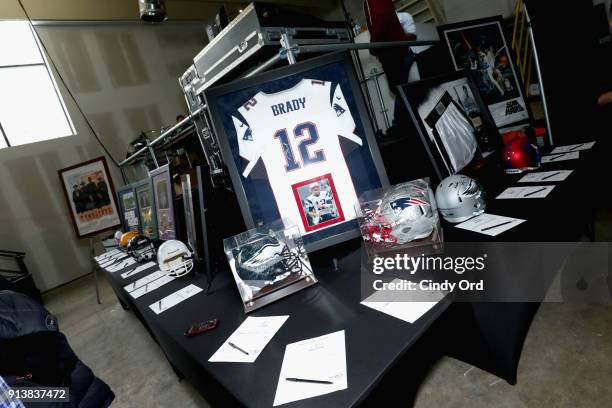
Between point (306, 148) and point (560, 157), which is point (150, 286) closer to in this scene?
point (306, 148)

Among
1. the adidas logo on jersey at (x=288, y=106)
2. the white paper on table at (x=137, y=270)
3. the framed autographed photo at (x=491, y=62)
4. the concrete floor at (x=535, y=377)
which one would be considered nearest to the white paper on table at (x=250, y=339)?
the adidas logo on jersey at (x=288, y=106)

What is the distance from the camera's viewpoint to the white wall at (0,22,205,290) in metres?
4.29

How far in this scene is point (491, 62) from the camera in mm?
1690

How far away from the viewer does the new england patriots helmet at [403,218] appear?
0.82 m

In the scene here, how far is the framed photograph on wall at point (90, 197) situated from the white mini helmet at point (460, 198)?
4.59m

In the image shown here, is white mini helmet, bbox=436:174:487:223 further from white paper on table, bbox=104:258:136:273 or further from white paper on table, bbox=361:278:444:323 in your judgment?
white paper on table, bbox=104:258:136:273

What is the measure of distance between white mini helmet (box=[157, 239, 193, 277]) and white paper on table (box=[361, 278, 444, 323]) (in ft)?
2.69

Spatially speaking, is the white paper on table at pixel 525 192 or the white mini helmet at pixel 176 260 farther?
the white mini helmet at pixel 176 260

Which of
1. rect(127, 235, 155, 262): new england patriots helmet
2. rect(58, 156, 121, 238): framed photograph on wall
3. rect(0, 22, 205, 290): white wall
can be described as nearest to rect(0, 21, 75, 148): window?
rect(0, 22, 205, 290): white wall

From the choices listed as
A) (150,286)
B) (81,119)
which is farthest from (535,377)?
(81,119)

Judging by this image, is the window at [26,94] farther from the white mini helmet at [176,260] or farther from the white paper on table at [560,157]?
the white paper on table at [560,157]

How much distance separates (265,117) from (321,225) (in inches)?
13.9

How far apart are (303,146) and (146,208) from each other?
148 centimetres

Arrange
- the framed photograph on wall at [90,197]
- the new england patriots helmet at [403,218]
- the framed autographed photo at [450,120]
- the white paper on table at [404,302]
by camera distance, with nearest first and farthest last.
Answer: the white paper on table at [404,302] → the new england patriots helmet at [403,218] → the framed autographed photo at [450,120] → the framed photograph on wall at [90,197]
